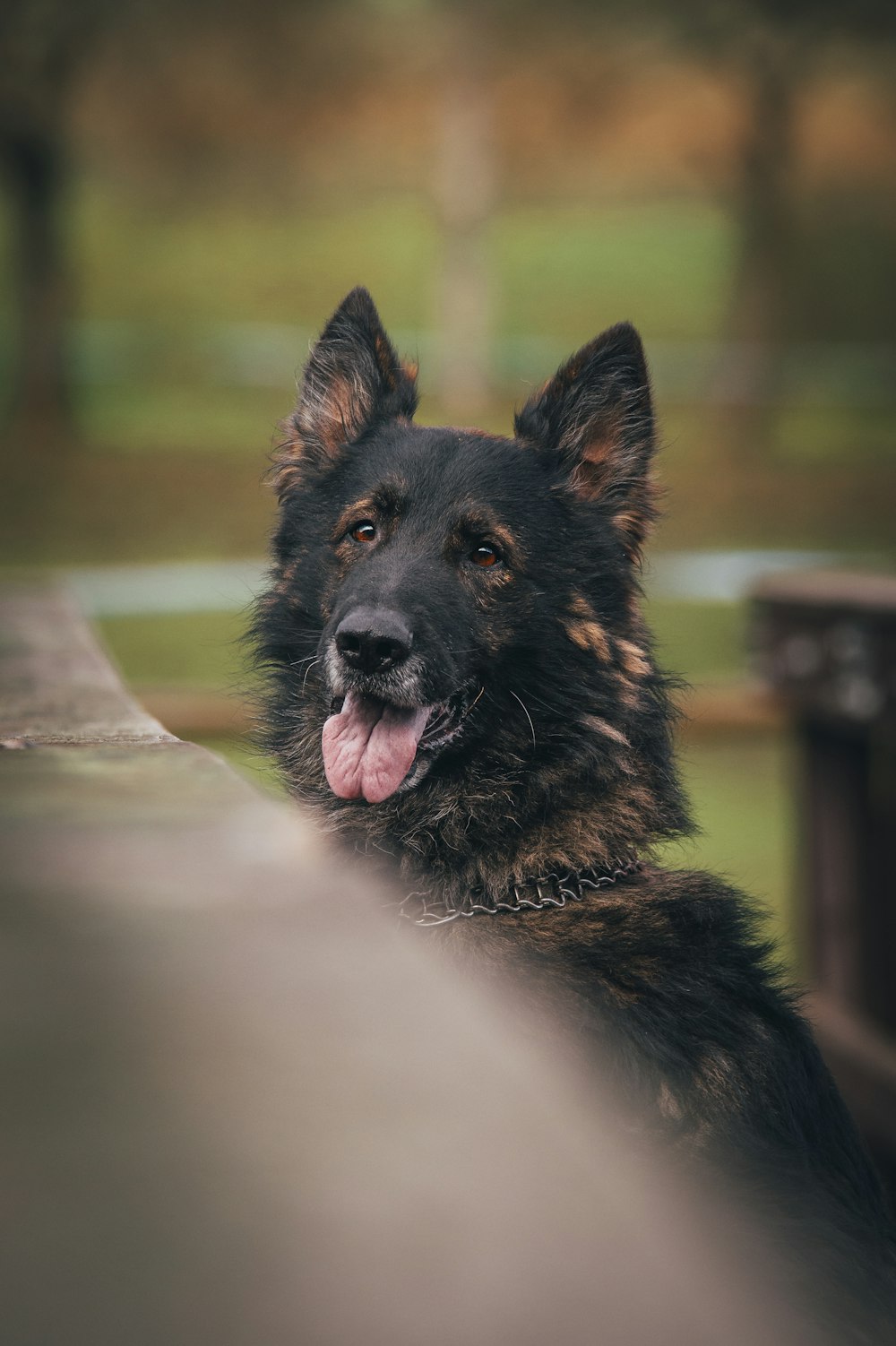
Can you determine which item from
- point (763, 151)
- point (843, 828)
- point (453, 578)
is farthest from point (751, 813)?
point (763, 151)

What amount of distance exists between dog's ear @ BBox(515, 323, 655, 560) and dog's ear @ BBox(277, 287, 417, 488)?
37 cm

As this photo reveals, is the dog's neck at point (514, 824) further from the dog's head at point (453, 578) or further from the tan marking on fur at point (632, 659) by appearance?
the tan marking on fur at point (632, 659)

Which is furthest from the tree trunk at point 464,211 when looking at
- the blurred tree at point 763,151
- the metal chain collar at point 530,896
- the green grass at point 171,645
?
the metal chain collar at point 530,896

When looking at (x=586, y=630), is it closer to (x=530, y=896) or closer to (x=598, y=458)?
(x=598, y=458)

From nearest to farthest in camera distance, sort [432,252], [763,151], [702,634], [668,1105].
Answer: [668,1105], [702,634], [763,151], [432,252]

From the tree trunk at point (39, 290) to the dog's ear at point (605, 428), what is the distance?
13.5 m

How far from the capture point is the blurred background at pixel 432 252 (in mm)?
15266

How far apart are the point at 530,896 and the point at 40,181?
1464cm

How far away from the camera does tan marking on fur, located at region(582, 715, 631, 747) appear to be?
2.90 m

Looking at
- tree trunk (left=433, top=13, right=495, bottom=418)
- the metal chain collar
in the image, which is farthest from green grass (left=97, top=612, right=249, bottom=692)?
the metal chain collar

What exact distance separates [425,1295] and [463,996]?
0.31 meters

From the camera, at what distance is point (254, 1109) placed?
2.45ft

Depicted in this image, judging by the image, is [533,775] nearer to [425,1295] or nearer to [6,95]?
[425,1295]

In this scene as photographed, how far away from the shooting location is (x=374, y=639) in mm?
2703
